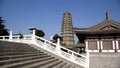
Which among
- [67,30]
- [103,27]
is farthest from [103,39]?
[67,30]

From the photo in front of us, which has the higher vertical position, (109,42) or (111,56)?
(109,42)

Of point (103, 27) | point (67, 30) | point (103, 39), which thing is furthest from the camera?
point (67, 30)

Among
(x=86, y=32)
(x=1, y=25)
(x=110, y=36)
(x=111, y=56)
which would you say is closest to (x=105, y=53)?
(x=111, y=56)

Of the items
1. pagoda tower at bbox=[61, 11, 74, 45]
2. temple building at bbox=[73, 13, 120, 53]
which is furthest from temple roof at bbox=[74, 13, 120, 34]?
pagoda tower at bbox=[61, 11, 74, 45]

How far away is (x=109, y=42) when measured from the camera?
21672 mm

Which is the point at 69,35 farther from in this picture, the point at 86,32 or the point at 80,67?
the point at 80,67

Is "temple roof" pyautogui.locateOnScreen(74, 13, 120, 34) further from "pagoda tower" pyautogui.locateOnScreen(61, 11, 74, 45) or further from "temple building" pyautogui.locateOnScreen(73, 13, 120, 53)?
"pagoda tower" pyautogui.locateOnScreen(61, 11, 74, 45)

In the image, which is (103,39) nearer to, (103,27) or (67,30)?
(103,27)

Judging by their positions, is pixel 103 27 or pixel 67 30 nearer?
pixel 103 27

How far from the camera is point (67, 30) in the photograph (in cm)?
4956

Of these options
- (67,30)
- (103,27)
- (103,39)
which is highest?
(67,30)

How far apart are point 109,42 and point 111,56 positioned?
6.07ft

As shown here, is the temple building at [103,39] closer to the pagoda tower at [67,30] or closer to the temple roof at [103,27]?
the temple roof at [103,27]

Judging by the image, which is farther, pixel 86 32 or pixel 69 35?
pixel 69 35
